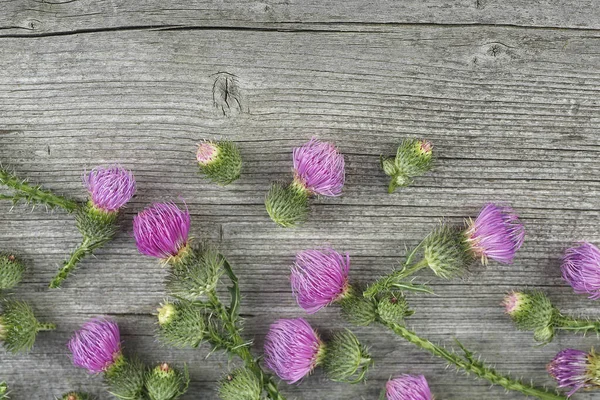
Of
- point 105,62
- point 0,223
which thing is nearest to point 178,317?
point 0,223

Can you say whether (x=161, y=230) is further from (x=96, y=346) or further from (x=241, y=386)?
(x=241, y=386)

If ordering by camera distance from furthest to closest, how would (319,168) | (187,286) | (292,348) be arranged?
1. (292,348)
2. (319,168)
3. (187,286)

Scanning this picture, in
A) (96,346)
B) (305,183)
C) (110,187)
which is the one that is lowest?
(96,346)

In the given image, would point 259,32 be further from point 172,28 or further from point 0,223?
point 0,223

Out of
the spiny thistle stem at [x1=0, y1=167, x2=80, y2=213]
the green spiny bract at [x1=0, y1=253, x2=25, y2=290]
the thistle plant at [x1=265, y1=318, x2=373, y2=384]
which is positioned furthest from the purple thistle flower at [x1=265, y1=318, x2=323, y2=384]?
the green spiny bract at [x1=0, y1=253, x2=25, y2=290]

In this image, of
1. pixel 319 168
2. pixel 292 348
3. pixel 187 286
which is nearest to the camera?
pixel 187 286

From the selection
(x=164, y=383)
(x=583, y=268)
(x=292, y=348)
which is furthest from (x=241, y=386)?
(x=583, y=268)

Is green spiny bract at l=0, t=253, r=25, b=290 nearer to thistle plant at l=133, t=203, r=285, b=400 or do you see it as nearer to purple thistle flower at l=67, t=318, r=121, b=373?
purple thistle flower at l=67, t=318, r=121, b=373
